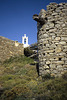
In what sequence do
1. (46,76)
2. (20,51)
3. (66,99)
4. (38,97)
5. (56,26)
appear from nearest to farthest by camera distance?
(66,99) < (38,97) < (46,76) < (56,26) < (20,51)

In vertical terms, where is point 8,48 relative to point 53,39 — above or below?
above

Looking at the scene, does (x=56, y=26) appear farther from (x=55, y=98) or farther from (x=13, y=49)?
(x=13, y=49)

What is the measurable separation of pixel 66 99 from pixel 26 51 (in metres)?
9.20

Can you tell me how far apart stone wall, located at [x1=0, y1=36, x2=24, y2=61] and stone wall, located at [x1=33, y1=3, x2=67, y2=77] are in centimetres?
543

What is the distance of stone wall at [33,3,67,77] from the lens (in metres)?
4.49

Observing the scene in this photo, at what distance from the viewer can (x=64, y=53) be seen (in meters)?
4.49

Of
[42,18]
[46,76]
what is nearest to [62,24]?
[42,18]

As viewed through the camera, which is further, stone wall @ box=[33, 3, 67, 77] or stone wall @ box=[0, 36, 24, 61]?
stone wall @ box=[0, 36, 24, 61]

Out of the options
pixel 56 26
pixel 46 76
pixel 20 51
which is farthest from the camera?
pixel 20 51

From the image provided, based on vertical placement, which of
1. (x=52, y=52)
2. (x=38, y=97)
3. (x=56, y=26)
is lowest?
(x=38, y=97)

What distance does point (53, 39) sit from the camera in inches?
186

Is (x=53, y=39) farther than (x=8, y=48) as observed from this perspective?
No

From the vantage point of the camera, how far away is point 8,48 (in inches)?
396

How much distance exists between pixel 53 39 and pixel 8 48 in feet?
21.5
